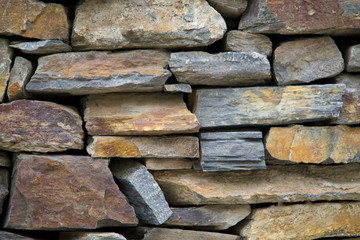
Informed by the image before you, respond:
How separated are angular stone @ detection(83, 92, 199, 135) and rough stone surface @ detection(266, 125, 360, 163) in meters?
0.55

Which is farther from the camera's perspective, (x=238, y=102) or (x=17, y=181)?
(x=238, y=102)

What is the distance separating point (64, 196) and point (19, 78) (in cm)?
75

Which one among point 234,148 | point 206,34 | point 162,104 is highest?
point 206,34

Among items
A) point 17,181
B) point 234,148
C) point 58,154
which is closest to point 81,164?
point 58,154

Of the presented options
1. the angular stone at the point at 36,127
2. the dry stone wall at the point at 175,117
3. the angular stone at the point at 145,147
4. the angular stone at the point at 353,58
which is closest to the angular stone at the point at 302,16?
the dry stone wall at the point at 175,117

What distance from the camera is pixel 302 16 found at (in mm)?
2299

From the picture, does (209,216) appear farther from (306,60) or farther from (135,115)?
(306,60)

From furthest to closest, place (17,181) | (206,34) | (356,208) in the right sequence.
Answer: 1. (356,208)
2. (206,34)
3. (17,181)

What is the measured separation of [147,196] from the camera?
2.27 m

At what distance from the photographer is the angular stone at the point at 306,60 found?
2365mm

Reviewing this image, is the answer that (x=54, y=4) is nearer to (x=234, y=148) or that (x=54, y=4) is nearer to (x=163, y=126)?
(x=163, y=126)

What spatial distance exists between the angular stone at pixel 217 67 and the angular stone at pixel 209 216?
0.82 meters

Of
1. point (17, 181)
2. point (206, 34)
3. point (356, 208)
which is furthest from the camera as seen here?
point (356, 208)

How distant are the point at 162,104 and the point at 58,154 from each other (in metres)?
0.71
